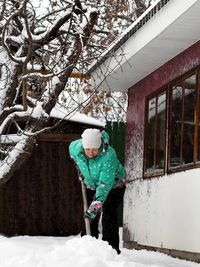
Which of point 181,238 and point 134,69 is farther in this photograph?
point 134,69

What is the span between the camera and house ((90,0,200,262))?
6.22 meters

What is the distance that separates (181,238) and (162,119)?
1.66 metres

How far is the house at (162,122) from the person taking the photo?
6219mm

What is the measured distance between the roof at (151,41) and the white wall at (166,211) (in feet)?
4.51

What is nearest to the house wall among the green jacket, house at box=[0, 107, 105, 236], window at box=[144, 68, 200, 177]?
window at box=[144, 68, 200, 177]

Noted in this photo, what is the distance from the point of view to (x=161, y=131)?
773cm

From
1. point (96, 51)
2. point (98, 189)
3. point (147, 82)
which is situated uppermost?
point (96, 51)

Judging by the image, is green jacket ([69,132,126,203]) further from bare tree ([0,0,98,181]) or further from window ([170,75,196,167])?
bare tree ([0,0,98,181])

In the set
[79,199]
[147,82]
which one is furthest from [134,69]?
[79,199]

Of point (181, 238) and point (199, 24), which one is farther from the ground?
point (199, 24)

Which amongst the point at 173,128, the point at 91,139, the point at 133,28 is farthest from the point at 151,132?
the point at 91,139

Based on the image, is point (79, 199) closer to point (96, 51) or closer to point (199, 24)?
point (96, 51)

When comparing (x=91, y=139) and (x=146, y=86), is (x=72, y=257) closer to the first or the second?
(x=91, y=139)

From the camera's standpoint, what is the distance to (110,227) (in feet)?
20.6
